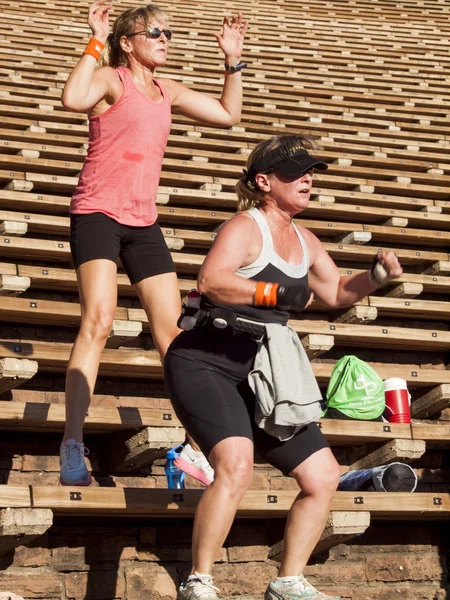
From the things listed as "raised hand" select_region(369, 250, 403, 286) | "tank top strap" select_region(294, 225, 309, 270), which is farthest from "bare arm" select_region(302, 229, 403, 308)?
"raised hand" select_region(369, 250, 403, 286)

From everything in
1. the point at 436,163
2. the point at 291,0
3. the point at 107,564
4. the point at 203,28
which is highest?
the point at 291,0

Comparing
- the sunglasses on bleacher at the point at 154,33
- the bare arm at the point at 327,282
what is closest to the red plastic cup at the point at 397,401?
the bare arm at the point at 327,282

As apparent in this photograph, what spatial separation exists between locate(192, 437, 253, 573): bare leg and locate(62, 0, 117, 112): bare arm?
1203mm

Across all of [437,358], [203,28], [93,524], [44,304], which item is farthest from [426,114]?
[93,524]

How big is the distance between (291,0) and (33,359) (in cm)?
799

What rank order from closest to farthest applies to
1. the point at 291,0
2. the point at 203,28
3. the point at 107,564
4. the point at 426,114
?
the point at 107,564 → the point at 426,114 → the point at 203,28 → the point at 291,0

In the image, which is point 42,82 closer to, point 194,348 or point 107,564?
point 107,564

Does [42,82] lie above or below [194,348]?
above

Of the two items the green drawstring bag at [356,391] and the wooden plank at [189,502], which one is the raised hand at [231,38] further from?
the wooden plank at [189,502]

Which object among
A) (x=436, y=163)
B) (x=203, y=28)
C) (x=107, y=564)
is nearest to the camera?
(x=107, y=564)

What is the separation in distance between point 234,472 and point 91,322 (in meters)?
0.87

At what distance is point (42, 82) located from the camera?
681 centimetres

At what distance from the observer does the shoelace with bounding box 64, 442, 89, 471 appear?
302 centimetres

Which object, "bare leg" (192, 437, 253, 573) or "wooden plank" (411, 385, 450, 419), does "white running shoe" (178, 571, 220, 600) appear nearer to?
"bare leg" (192, 437, 253, 573)
